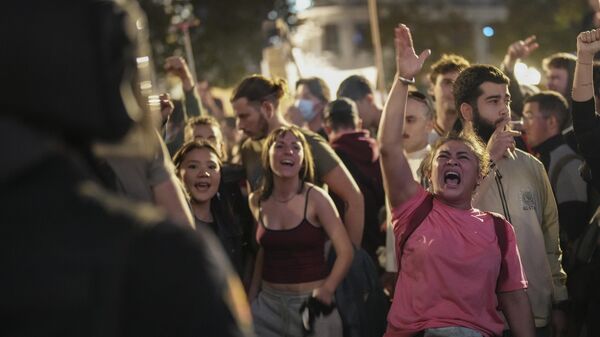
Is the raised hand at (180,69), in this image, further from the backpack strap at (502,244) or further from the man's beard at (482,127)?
the backpack strap at (502,244)

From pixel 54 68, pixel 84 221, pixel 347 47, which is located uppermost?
pixel 54 68

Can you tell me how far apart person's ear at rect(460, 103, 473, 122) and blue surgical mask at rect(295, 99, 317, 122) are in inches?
146

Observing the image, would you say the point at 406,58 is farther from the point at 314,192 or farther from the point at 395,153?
the point at 314,192

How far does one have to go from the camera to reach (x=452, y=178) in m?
5.71

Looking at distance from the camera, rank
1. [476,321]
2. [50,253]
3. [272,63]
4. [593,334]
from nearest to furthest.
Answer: [50,253]
[476,321]
[593,334]
[272,63]

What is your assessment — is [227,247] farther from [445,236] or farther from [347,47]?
[347,47]

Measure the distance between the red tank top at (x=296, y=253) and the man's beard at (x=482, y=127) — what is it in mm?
1067

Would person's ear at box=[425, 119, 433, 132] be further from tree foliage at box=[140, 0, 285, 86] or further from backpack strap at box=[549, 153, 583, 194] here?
tree foliage at box=[140, 0, 285, 86]

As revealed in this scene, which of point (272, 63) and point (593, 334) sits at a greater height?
point (272, 63)

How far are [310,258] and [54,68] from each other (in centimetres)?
534

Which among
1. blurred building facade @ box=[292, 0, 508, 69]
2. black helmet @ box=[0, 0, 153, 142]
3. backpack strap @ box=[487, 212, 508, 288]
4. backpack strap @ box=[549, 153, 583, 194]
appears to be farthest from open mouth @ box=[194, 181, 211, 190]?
blurred building facade @ box=[292, 0, 508, 69]

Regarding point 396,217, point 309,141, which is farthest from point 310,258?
point 396,217

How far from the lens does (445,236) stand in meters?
5.48

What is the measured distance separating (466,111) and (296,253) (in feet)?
3.99
